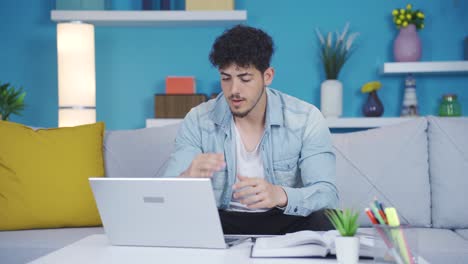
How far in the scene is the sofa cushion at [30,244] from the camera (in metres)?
2.14

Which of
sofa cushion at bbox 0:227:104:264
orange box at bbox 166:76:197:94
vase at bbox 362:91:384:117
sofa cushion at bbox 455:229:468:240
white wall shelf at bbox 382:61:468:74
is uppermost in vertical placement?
white wall shelf at bbox 382:61:468:74

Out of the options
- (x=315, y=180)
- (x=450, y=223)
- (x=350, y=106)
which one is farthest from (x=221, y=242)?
(x=350, y=106)

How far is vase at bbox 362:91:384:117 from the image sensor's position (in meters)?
3.49

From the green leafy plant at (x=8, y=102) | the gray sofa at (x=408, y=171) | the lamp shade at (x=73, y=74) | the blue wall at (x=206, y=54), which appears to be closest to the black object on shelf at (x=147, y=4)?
the blue wall at (x=206, y=54)

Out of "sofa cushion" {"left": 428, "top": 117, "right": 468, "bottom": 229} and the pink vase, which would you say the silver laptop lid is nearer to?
"sofa cushion" {"left": 428, "top": 117, "right": 468, "bottom": 229}

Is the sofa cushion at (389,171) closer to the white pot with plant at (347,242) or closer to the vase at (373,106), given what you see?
the vase at (373,106)

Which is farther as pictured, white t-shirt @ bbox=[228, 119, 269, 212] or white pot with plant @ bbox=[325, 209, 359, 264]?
white t-shirt @ bbox=[228, 119, 269, 212]

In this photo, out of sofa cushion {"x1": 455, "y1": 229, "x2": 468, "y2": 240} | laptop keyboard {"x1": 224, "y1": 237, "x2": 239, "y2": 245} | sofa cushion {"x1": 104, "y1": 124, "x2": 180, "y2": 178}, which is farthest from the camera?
sofa cushion {"x1": 104, "y1": 124, "x2": 180, "y2": 178}

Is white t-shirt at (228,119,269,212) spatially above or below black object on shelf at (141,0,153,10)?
below

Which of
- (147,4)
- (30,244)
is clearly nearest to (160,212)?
(30,244)

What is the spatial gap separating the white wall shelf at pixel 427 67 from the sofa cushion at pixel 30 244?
2.01 m

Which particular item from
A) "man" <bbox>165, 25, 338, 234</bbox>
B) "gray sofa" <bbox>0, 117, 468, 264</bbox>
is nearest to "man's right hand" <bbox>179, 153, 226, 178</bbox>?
"man" <bbox>165, 25, 338, 234</bbox>

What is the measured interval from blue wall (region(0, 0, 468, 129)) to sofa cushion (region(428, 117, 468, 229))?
3.63 feet

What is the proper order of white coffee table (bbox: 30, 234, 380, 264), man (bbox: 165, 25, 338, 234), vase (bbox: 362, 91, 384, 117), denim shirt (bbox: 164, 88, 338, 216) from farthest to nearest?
vase (bbox: 362, 91, 384, 117), denim shirt (bbox: 164, 88, 338, 216), man (bbox: 165, 25, 338, 234), white coffee table (bbox: 30, 234, 380, 264)
